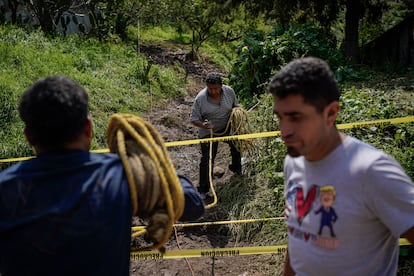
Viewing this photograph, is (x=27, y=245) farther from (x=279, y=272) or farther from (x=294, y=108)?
(x=279, y=272)

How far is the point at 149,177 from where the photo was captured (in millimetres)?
1686

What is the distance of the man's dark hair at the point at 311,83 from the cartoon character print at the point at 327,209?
0.28 meters

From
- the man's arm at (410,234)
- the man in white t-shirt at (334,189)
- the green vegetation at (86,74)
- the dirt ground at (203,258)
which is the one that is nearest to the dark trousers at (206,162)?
the dirt ground at (203,258)

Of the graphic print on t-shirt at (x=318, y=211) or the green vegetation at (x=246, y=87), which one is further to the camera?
the green vegetation at (x=246, y=87)

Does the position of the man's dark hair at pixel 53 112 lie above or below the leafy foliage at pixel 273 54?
above

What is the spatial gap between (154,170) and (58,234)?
382mm

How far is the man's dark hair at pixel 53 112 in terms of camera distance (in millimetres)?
1566

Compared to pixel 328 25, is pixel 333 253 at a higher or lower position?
lower

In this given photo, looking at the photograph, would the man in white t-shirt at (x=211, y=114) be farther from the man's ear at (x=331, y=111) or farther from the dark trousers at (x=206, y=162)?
the man's ear at (x=331, y=111)

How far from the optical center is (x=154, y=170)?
1.70 meters

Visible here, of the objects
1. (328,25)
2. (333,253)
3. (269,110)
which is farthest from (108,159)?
(328,25)

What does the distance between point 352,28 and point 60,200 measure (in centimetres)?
919

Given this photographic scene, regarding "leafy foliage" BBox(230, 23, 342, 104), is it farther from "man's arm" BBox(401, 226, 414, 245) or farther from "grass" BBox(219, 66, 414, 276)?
"man's arm" BBox(401, 226, 414, 245)

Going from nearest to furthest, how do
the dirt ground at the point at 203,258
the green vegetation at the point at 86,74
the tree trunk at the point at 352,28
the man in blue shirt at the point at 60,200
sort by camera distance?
the man in blue shirt at the point at 60,200
the dirt ground at the point at 203,258
the green vegetation at the point at 86,74
the tree trunk at the point at 352,28
